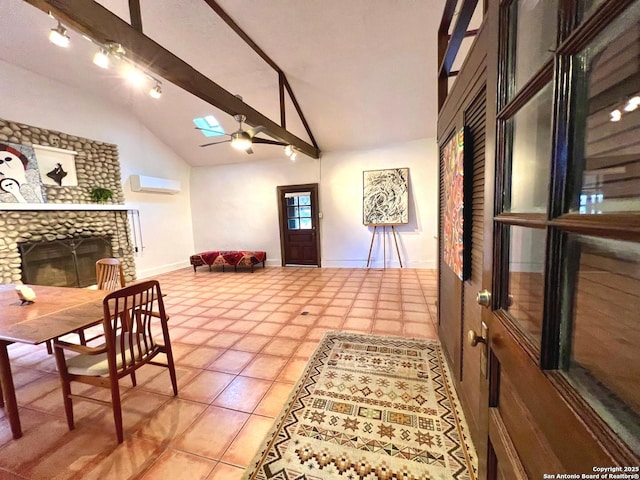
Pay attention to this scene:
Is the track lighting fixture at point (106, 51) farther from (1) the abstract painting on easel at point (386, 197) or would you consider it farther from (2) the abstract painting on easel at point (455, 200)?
(1) the abstract painting on easel at point (386, 197)

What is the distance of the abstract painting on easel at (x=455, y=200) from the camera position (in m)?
1.49

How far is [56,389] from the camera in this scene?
79.8 inches

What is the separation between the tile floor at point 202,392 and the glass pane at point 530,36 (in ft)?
6.49

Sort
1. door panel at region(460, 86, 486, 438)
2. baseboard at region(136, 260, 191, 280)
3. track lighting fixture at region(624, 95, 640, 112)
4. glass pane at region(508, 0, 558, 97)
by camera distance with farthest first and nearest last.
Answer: baseboard at region(136, 260, 191, 280)
door panel at region(460, 86, 486, 438)
glass pane at region(508, 0, 558, 97)
track lighting fixture at region(624, 95, 640, 112)

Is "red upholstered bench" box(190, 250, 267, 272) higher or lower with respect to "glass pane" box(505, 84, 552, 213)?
lower

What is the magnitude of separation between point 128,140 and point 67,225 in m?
2.15

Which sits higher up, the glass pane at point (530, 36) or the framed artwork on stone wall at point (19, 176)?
the framed artwork on stone wall at point (19, 176)

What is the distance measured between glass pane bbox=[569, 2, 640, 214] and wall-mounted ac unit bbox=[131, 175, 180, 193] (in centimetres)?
677

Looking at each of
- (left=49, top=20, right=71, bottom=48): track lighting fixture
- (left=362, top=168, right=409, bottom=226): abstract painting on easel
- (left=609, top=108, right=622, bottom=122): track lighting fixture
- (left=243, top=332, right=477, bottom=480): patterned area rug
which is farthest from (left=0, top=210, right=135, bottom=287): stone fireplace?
(left=609, top=108, right=622, bottom=122): track lighting fixture

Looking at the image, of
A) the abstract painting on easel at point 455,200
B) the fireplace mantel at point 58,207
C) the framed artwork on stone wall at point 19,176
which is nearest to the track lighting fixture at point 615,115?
the abstract painting on easel at point 455,200

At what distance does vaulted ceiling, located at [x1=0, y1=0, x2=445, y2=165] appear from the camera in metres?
2.99

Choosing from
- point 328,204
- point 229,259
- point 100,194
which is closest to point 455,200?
point 328,204

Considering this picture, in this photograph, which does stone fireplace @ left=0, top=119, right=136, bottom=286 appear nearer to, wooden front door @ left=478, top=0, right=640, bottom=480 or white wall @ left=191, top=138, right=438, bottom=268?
white wall @ left=191, top=138, right=438, bottom=268

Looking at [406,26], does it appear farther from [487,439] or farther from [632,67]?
[487,439]
